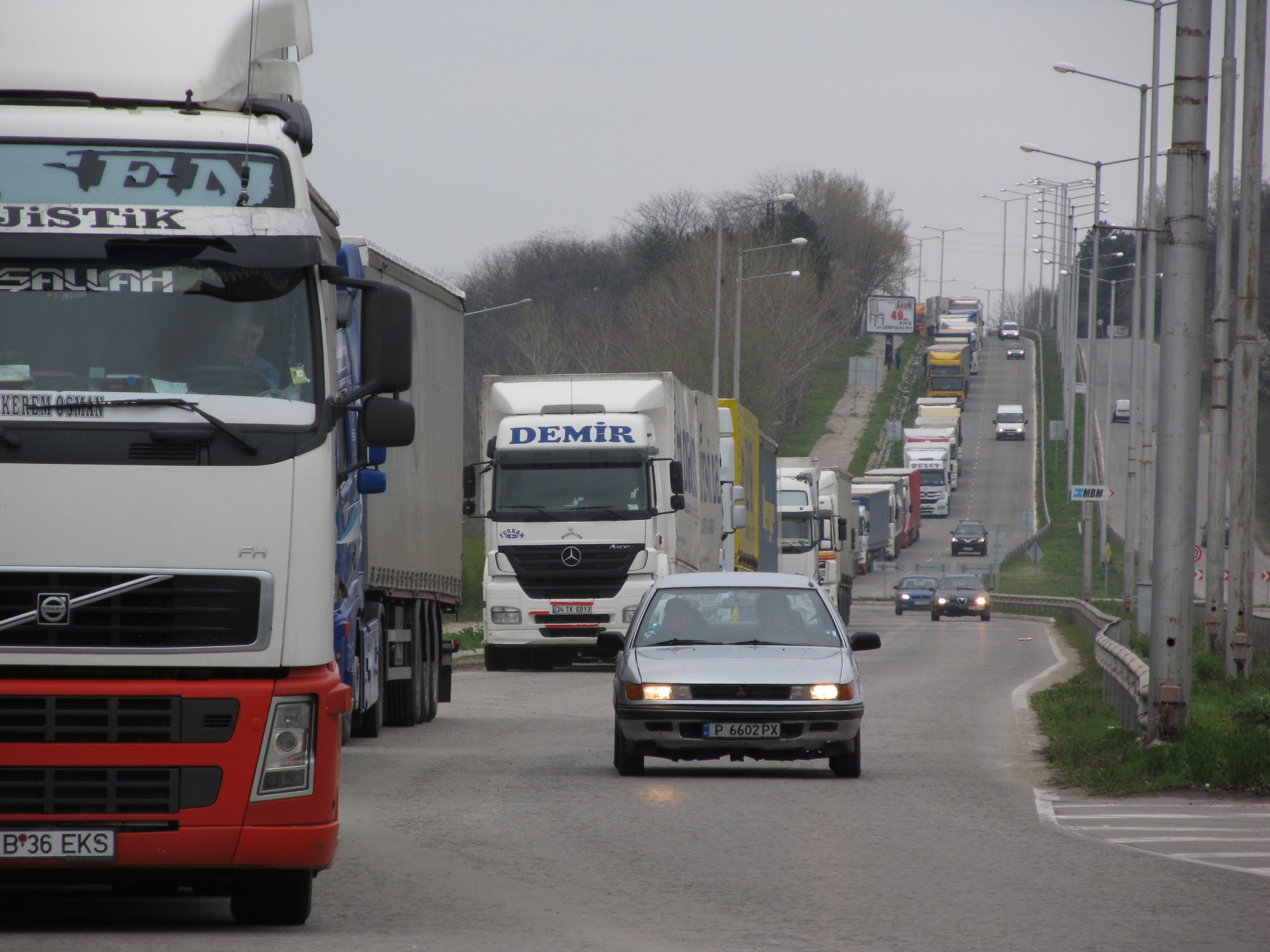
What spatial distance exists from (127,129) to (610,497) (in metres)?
19.1

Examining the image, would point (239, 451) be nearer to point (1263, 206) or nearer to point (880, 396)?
point (1263, 206)

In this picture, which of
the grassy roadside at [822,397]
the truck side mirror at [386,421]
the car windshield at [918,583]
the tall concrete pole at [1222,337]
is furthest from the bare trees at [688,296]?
the truck side mirror at [386,421]

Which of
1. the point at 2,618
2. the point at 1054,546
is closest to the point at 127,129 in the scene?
the point at 2,618

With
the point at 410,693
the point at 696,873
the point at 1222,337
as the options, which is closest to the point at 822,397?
the point at 1222,337

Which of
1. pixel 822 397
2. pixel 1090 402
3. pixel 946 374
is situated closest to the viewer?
pixel 1090 402

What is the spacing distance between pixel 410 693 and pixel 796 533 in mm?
29393

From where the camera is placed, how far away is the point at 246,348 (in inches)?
300

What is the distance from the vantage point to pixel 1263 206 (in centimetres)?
10625

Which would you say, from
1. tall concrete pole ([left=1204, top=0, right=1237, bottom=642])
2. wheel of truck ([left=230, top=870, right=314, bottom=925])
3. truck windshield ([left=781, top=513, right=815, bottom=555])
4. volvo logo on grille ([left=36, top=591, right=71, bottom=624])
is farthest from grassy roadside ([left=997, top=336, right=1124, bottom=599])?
volvo logo on grille ([left=36, top=591, right=71, bottom=624])

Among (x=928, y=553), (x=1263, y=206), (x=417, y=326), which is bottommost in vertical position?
(x=928, y=553)

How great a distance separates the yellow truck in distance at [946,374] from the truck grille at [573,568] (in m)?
107

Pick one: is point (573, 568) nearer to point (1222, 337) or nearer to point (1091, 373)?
point (1222, 337)

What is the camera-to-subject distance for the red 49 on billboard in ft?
538

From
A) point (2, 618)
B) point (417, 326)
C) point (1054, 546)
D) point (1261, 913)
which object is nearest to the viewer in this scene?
point (2, 618)
